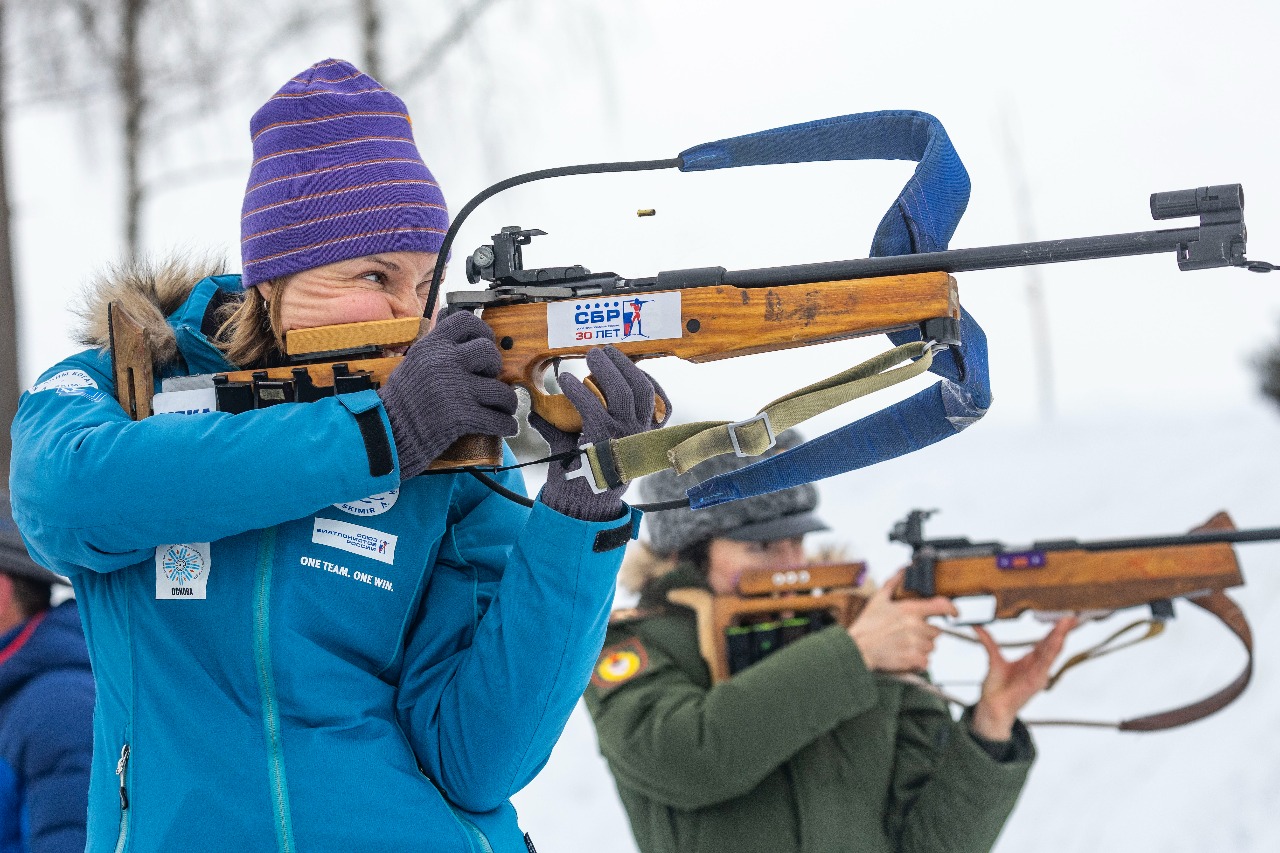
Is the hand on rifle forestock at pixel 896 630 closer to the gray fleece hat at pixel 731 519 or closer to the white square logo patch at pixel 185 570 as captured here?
the gray fleece hat at pixel 731 519

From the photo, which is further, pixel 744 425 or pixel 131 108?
pixel 131 108

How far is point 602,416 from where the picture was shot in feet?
5.89

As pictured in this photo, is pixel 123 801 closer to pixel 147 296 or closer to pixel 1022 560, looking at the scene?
pixel 147 296

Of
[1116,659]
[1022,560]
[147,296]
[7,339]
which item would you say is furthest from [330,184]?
[1116,659]

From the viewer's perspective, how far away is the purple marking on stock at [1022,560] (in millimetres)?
3648

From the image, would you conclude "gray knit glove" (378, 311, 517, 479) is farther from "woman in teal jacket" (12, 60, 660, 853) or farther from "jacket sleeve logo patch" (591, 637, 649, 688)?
"jacket sleeve logo patch" (591, 637, 649, 688)

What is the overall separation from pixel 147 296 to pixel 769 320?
0.97 metres

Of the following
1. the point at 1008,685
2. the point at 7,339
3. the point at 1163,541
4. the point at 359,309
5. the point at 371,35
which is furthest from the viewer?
the point at 371,35

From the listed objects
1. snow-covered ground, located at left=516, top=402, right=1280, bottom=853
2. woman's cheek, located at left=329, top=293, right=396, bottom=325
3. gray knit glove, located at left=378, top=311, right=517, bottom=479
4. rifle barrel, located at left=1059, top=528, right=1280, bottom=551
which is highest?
woman's cheek, located at left=329, top=293, right=396, bottom=325

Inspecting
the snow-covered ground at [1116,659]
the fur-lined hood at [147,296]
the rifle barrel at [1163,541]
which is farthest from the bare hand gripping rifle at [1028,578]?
the fur-lined hood at [147,296]

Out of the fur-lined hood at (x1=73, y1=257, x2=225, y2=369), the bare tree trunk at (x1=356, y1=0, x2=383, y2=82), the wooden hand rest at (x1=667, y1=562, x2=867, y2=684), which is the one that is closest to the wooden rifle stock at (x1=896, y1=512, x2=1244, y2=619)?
the wooden hand rest at (x1=667, y1=562, x2=867, y2=684)

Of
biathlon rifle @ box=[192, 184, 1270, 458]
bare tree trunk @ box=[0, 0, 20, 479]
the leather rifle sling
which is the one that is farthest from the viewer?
bare tree trunk @ box=[0, 0, 20, 479]

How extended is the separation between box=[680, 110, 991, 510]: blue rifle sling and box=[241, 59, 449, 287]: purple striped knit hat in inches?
16.8

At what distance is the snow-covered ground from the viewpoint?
5918 mm
